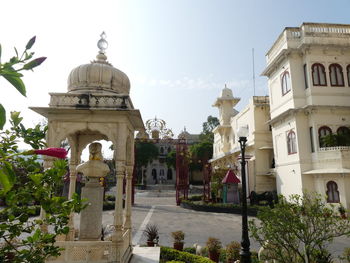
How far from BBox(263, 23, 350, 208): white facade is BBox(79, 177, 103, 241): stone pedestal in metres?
14.4

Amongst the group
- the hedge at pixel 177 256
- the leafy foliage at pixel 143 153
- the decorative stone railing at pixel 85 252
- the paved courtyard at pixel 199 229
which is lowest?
the paved courtyard at pixel 199 229

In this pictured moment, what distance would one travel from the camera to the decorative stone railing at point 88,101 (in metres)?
5.74

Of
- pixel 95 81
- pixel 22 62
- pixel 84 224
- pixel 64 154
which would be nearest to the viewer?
pixel 22 62

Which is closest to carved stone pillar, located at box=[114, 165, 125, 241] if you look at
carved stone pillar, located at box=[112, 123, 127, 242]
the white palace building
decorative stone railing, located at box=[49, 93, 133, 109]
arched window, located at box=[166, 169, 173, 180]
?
carved stone pillar, located at box=[112, 123, 127, 242]

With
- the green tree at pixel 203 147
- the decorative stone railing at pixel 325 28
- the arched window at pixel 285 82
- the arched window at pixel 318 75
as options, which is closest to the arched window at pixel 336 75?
the arched window at pixel 318 75

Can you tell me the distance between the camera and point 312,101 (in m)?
16.6

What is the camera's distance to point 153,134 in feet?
55.1

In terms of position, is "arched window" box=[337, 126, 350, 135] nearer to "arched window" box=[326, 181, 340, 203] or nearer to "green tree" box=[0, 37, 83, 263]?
"arched window" box=[326, 181, 340, 203]

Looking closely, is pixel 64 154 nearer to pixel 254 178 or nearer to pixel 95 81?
pixel 95 81

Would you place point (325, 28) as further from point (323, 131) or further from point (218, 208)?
point (218, 208)

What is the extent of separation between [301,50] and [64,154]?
19.3m

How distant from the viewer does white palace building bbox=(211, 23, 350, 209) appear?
15.5 m

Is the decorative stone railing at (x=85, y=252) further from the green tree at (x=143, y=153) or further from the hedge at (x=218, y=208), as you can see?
the green tree at (x=143, y=153)

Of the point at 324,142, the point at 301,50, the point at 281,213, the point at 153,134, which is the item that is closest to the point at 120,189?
the point at 281,213
